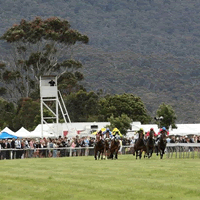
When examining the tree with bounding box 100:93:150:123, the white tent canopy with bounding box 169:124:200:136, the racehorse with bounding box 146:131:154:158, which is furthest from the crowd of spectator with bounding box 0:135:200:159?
the tree with bounding box 100:93:150:123

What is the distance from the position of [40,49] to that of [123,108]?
56.1ft

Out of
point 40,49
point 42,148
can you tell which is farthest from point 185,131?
point 40,49

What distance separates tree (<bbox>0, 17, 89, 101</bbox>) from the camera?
90938 millimetres

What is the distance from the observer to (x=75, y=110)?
3740 inches

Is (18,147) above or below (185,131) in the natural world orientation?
below

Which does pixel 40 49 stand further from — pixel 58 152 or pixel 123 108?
pixel 58 152

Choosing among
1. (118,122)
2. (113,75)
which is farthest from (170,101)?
(118,122)

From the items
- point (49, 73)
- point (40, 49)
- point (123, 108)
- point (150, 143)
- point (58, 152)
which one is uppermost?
point (40, 49)

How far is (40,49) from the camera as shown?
99500mm

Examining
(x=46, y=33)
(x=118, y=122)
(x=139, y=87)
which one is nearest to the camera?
(x=118, y=122)

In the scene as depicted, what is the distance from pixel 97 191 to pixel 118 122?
67.8 meters

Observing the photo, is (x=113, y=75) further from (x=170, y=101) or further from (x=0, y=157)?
(x=0, y=157)

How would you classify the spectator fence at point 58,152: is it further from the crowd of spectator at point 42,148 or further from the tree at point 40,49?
the tree at point 40,49

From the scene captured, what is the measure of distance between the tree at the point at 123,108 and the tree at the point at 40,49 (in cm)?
632
